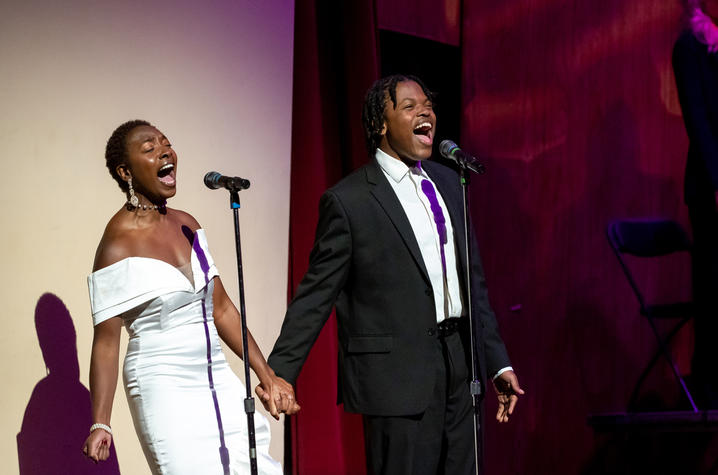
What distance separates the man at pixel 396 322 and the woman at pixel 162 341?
0.79 ft

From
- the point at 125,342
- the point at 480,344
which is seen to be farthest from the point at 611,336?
the point at 125,342

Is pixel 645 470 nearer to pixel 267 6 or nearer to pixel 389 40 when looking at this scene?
pixel 389 40

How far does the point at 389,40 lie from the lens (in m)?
4.95

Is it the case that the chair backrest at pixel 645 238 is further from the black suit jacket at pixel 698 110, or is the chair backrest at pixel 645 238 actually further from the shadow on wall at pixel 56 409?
the shadow on wall at pixel 56 409

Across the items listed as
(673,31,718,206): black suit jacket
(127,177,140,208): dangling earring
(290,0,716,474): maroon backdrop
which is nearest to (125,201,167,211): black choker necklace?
(127,177,140,208): dangling earring

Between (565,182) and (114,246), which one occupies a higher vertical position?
(565,182)

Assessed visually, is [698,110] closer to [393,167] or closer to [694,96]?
[694,96]


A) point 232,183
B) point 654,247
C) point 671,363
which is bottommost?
point 671,363

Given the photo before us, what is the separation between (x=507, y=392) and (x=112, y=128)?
1.92m

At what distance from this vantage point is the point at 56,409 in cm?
349

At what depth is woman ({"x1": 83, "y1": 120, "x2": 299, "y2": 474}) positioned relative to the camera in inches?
112

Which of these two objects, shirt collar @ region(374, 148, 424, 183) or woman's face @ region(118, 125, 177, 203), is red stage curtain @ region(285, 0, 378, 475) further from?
woman's face @ region(118, 125, 177, 203)

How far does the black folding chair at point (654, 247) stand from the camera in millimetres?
4773

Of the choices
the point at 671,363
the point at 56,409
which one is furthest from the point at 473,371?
the point at 671,363
